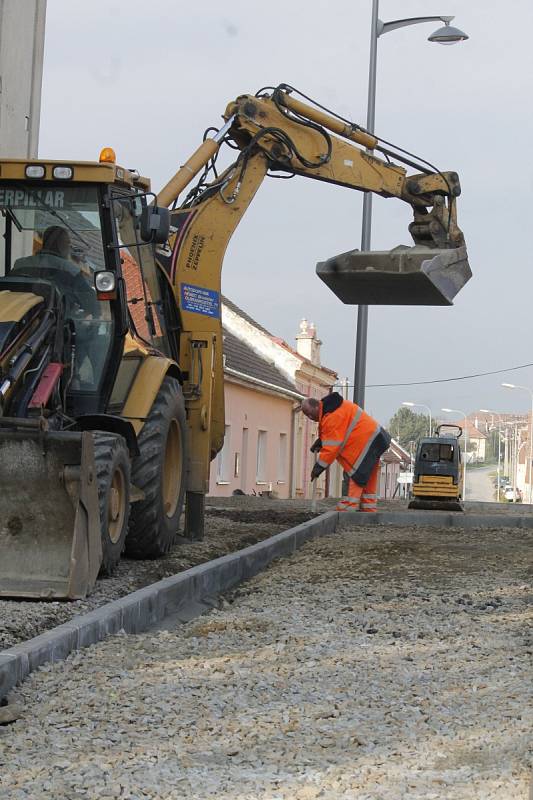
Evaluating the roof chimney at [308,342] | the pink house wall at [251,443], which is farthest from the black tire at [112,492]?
the roof chimney at [308,342]

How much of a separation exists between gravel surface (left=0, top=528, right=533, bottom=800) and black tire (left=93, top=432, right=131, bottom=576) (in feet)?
2.81

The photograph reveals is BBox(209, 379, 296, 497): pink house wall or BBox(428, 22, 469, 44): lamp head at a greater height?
BBox(428, 22, 469, 44): lamp head

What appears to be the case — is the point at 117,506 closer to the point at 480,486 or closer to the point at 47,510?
the point at 47,510

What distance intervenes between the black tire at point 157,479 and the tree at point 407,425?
455ft

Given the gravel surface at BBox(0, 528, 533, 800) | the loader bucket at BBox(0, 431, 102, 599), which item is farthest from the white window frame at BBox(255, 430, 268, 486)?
the loader bucket at BBox(0, 431, 102, 599)

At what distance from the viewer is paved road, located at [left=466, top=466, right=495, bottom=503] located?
12281 centimetres

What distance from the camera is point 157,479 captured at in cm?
923

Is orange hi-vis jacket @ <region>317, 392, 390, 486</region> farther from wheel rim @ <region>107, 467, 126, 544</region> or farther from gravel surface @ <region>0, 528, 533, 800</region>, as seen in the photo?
gravel surface @ <region>0, 528, 533, 800</region>

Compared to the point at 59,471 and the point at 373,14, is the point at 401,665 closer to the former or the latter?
the point at 59,471

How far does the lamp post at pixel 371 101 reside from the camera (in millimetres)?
21156

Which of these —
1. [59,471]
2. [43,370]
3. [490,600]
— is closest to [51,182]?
[43,370]

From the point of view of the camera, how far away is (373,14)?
22.9 m

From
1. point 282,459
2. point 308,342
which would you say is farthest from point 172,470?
point 308,342

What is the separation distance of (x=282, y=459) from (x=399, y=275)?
2960 cm
